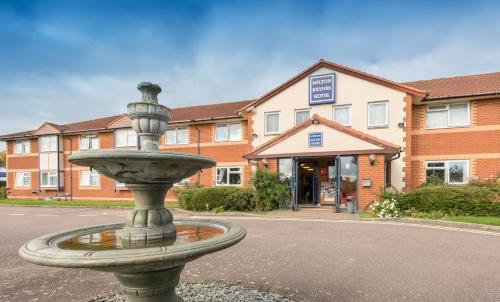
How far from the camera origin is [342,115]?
1703cm

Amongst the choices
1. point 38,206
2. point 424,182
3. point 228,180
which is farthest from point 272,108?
point 38,206

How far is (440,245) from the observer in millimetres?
7578

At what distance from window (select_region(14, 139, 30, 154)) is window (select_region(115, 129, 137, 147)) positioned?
1048 cm

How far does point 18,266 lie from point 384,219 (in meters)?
11.6

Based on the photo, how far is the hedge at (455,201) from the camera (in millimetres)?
11711

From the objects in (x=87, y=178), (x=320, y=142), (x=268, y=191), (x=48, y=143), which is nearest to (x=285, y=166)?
(x=268, y=191)

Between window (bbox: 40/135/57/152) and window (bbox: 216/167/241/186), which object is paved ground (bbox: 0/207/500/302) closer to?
window (bbox: 216/167/241/186)

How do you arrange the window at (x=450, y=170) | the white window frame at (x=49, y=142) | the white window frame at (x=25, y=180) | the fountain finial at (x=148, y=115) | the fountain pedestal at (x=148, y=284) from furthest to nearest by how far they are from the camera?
the white window frame at (x=25, y=180) < the white window frame at (x=49, y=142) < the window at (x=450, y=170) < the fountain finial at (x=148, y=115) < the fountain pedestal at (x=148, y=284)

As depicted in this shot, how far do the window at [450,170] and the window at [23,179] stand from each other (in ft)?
105

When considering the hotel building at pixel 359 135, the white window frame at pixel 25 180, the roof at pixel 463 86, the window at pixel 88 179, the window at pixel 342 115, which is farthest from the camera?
the white window frame at pixel 25 180

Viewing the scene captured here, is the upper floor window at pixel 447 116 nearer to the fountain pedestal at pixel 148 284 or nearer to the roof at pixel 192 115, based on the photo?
the roof at pixel 192 115

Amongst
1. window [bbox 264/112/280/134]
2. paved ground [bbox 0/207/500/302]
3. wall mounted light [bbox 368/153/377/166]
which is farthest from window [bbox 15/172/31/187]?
wall mounted light [bbox 368/153/377/166]

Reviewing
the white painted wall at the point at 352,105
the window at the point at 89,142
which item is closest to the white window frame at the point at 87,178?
the window at the point at 89,142

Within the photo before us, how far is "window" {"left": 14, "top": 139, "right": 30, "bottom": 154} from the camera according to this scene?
27703mm
